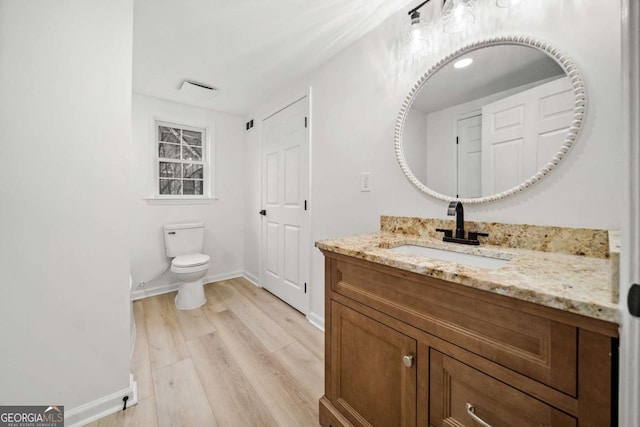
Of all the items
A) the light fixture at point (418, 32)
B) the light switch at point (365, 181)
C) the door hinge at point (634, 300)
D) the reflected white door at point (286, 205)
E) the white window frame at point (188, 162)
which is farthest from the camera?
the white window frame at point (188, 162)

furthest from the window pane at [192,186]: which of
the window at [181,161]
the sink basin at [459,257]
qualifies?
the sink basin at [459,257]

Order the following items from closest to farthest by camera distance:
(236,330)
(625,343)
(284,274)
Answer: (625,343), (236,330), (284,274)

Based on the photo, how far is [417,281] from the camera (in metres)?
0.85

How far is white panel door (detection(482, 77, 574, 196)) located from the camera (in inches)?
39.1

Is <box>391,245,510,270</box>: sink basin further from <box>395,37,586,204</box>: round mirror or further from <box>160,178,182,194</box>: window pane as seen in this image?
<box>160,178,182,194</box>: window pane

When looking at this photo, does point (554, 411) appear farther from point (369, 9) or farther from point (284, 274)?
point (284, 274)

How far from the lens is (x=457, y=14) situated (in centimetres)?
123

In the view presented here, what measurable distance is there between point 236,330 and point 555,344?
6.83ft

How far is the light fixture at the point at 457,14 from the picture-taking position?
1.20 metres

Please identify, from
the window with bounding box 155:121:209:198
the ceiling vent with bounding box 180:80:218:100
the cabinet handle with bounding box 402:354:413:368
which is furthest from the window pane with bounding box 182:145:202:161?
the cabinet handle with bounding box 402:354:413:368

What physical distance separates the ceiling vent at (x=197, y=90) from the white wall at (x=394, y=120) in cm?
61

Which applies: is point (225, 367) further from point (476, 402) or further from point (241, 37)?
point (241, 37)

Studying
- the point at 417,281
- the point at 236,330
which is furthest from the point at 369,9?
the point at 236,330

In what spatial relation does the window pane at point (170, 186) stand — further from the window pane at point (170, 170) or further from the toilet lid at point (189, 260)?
the toilet lid at point (189, 260)
